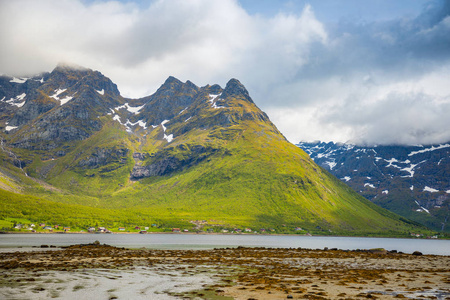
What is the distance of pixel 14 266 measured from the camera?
59.3 meters

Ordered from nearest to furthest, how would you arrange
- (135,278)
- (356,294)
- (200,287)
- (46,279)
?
(356,294)
(200,287)
(46,279)
(135,278)

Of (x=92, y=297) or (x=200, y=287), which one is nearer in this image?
(x=92, y=297)

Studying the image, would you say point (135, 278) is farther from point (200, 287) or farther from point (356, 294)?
point (356, 294)

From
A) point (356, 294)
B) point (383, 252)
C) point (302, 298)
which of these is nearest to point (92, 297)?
point (302, 298)

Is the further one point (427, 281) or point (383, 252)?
point (383, 252)

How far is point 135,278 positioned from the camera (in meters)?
50.5

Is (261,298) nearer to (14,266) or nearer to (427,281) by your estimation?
(427,281)

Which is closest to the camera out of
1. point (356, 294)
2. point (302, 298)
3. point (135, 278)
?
point (302, 298)

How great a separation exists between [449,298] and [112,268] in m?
50.4

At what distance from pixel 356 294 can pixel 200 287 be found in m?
18.6

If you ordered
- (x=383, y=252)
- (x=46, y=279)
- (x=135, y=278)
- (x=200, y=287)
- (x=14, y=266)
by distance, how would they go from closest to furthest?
(x=200, y=287) < (x=46, y=279) < (x=135, y=278) < (x=14, y=266) < (x=383, y=252)

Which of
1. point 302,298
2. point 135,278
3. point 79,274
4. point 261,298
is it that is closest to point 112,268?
point 79,274

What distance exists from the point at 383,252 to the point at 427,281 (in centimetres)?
6785

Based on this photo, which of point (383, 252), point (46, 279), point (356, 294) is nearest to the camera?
point (356, 294)
